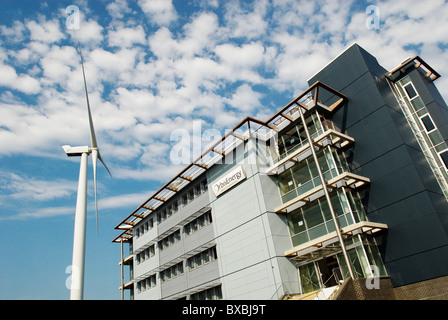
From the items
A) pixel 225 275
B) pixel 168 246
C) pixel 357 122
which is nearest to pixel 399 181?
pixel 357 122

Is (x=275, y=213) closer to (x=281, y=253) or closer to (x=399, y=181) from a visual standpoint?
(x=281, y=253)

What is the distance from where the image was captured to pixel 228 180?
3391 centimetres

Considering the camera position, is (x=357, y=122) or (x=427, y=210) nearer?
(x=427, y=210)

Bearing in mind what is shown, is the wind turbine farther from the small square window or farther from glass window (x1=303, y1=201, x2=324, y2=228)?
the small square window

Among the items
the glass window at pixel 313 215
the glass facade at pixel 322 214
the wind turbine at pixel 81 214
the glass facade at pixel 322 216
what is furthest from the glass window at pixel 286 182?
the wind turbine at pixel 81 214

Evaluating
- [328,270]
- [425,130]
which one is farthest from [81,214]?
[425,130]

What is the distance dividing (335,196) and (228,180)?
441 inches

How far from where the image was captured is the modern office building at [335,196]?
23.7 metres

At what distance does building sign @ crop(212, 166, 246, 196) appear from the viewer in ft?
107

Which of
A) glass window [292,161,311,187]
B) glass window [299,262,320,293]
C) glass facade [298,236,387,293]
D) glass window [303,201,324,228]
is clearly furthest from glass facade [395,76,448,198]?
glass window [299,262,320,293]

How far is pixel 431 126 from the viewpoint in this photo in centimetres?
3045

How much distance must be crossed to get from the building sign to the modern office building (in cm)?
12

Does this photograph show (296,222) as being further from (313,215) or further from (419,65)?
(419,65)

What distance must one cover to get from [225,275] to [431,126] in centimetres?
2377
